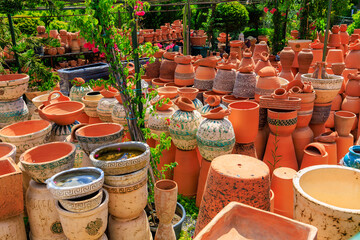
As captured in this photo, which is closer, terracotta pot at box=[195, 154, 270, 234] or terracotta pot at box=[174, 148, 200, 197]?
terracotta pot at box=[195, 154, 270, 234]

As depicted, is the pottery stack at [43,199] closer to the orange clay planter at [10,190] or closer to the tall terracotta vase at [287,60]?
the orange clay planter at [10,190]

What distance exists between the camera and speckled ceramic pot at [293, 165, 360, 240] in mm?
1270

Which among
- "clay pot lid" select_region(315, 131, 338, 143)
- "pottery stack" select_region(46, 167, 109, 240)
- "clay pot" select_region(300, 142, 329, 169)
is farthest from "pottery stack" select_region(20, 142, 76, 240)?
"clay pot lid" select_region(315, 131, 338, 143)

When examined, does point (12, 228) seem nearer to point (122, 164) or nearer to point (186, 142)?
point (122, 164)

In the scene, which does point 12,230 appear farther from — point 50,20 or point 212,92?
point 50,20

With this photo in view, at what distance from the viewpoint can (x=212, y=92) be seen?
13.0ft

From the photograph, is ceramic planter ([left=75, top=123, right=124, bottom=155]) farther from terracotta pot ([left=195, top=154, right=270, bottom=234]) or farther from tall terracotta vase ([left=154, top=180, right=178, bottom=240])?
terracotta pot ([left=195, top=154, right=270, bottom=234])

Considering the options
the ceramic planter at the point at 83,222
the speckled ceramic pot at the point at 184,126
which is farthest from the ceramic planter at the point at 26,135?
the speckled ceramic pot at the point at 184,126

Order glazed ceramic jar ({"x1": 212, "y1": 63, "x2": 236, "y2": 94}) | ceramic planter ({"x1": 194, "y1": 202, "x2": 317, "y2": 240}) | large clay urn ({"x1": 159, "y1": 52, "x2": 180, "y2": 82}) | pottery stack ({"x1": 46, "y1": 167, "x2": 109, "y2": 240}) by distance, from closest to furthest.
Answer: ceramic planter ({"x1": 194, "y1": 202, "x2": 317, "y2": 240})
pottery stack ({"x1": 46, "y1": 167, "x2": 109, "y2": 240})
glazed ceramic jar ({"x1": 212, "y1": 63, "x2": 236, "y2": 94})
large clay urn ({"x1": 159, "y1": 52, "x2": 180, "y2": 82})

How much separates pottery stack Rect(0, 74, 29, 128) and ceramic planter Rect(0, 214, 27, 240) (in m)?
1.26

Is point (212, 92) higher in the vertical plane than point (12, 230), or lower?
higher

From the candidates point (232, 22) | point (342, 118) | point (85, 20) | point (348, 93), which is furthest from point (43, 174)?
point (232, 22)

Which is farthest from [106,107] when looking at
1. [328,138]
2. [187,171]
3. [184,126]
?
[328,138]

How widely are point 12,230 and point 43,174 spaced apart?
407 mm
